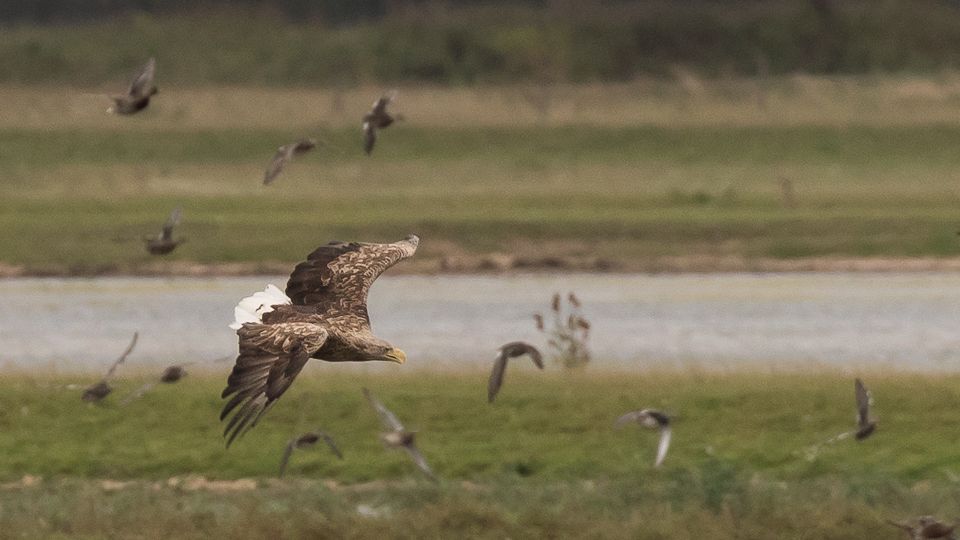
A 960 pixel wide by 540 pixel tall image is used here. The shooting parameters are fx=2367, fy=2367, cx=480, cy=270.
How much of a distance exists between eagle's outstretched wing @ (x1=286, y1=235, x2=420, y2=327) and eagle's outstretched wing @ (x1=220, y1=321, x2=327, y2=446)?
1177mm

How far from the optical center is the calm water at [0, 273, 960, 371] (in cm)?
2238

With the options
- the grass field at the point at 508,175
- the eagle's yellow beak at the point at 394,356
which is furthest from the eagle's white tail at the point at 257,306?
the grass field at the point at 508,175

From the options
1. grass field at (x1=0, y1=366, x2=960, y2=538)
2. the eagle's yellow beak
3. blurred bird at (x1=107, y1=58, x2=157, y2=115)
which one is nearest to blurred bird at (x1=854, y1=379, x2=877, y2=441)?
grass field at (x1=0, y1=366, x2=960, y2=538)

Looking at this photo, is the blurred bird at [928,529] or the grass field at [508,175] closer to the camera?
the blurred bird at [928,529]

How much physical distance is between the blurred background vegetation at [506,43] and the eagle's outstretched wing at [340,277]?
109ft

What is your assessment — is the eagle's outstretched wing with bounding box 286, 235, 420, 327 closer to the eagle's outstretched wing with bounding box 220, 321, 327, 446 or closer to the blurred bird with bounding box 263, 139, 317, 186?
the eagle's outstretched wing with bounding box 220, 321, 327, 446

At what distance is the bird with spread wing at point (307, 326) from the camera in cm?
1101

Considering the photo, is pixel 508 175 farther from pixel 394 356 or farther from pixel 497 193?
pixel 394 356

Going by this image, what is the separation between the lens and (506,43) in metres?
48.8

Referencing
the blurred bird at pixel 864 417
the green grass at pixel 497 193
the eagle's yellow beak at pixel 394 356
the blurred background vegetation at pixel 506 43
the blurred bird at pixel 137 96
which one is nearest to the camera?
the eagle's yellow beak at pixel 394 356

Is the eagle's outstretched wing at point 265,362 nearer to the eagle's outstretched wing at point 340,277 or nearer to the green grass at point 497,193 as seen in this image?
the eagle's outstretched wing at point 340,277

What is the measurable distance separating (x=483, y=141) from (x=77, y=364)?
23896 mm

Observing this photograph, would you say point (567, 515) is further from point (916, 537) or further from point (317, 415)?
point (317, 415)

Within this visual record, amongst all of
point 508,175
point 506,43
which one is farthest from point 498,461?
point 506,43
